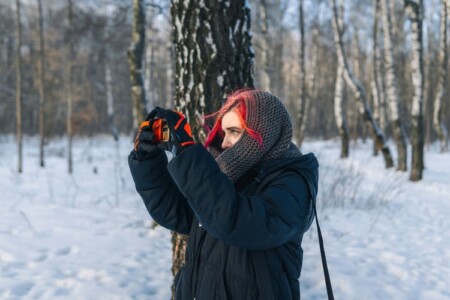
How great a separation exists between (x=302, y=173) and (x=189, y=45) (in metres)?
1.44

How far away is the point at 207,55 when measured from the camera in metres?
2.45

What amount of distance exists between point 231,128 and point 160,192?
423mm

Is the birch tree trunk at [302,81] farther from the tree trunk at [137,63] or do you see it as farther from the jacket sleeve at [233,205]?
the jacket sleeve at [233,205]

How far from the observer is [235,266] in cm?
137

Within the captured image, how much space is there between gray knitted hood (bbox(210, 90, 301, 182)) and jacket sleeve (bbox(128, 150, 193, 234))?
0.29 m

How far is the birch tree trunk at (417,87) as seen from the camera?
8.81 metres

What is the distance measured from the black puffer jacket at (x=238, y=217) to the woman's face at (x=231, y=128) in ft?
0.47

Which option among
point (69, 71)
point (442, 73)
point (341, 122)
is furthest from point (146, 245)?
point (442, 73)

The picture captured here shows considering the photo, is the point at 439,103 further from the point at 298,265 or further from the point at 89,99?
the point at 89,99

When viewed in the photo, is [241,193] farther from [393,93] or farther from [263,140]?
[393,93]

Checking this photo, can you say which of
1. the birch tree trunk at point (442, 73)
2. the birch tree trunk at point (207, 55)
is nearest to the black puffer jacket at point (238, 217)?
the birch tree trunk at point (207, 55)

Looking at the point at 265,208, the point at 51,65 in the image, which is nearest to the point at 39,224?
the point at 265,208

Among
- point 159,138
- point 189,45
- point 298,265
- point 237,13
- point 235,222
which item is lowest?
point 298,265

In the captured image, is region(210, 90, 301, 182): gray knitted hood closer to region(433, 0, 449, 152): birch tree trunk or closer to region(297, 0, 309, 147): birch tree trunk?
region(297, 0, 309, 147): birch tree trunk
